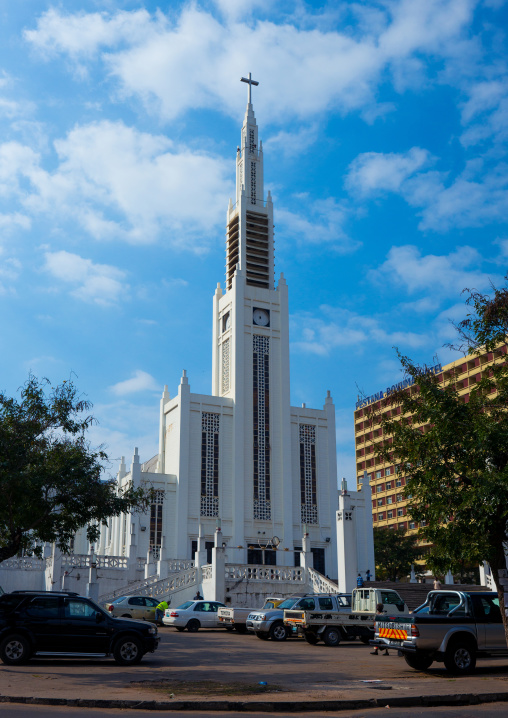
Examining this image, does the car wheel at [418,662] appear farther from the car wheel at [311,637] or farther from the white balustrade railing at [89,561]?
the white balustrade railing at [89,561]

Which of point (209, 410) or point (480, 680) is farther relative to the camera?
point (209, 410)

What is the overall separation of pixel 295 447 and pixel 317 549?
285 inches

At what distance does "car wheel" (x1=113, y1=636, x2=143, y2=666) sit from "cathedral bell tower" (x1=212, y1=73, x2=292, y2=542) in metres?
34.0

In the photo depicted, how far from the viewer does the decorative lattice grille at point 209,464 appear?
49875 mm

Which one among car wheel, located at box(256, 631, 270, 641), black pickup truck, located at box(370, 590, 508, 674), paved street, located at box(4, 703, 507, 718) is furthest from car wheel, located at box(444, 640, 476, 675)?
car wheel, located at box(256, 631, 270, 641)

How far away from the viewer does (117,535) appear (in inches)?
2108

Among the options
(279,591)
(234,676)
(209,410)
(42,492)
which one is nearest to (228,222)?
(209,410)

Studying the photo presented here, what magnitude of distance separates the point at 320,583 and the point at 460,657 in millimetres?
18297

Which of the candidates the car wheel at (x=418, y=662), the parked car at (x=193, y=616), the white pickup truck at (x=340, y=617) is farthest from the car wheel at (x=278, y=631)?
the car wheel at (x=418, y=662)

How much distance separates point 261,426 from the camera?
52812 mm

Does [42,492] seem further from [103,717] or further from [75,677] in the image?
[103,717]

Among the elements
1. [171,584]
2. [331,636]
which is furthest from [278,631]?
[171,584]

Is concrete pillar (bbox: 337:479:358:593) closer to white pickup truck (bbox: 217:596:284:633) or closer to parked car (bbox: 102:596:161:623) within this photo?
white pickup truck (bbox: 217:596:284:633)

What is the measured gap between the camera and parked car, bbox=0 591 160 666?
15117mm
